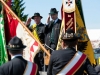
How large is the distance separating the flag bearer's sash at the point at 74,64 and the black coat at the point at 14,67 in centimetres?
84

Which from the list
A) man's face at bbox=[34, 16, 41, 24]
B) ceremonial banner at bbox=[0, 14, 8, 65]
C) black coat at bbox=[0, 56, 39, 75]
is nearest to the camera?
black coat at bbox=[0, 56, 39, 75]

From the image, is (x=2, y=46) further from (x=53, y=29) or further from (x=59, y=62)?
(x=59, y=62)

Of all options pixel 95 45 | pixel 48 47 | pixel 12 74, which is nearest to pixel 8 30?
pixel 48 47

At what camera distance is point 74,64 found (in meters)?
5.28

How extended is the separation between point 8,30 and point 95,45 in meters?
21.4

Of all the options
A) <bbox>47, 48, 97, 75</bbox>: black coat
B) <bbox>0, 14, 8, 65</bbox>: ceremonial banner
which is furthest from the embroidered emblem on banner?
<bbox>47, 48, 97, 75</bbox>: black coat

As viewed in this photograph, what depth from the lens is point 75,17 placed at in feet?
28.2

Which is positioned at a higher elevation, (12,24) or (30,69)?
(12,24)

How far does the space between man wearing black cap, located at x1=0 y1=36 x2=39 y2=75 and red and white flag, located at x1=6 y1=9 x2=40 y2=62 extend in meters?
3.35

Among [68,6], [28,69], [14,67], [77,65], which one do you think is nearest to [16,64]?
[14,67]

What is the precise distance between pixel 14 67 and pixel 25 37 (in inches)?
152

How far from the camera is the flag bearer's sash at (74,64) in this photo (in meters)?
5.27

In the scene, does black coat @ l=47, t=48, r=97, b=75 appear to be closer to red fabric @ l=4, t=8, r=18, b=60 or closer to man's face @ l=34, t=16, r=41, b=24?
red fabric @ l=4, t=8, r=18, b=60

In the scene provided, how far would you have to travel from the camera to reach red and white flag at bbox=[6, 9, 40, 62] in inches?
322
